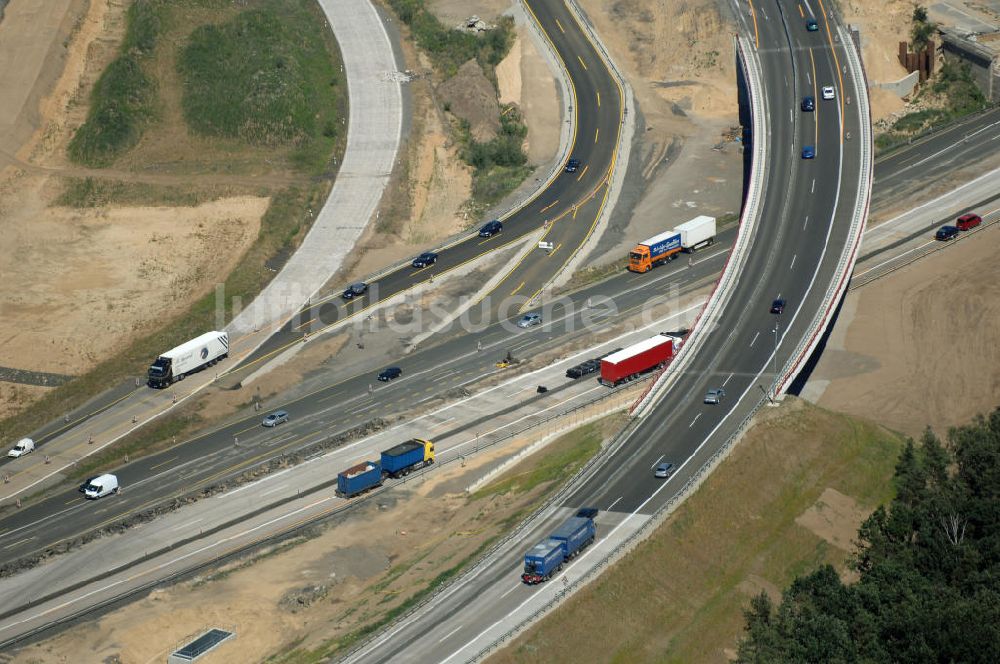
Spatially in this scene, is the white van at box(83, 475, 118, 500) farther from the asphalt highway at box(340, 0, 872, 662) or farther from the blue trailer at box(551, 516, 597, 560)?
the blue trailer at box(551, 516, 597, 560)

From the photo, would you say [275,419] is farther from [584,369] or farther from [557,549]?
[557,549]

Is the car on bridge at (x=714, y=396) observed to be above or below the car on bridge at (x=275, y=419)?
below

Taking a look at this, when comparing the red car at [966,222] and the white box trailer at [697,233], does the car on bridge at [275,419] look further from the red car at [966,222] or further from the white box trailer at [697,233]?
the red car at [966,222]

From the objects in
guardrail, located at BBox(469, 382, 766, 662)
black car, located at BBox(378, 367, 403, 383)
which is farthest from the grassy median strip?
black car, located at BBox(378, 367, 403, 383)

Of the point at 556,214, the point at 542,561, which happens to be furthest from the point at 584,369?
the point at 542,561

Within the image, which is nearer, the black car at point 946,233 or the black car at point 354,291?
the black car at point 354,291

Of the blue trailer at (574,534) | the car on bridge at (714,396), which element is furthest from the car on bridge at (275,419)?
the blue trailer at (574,534)
